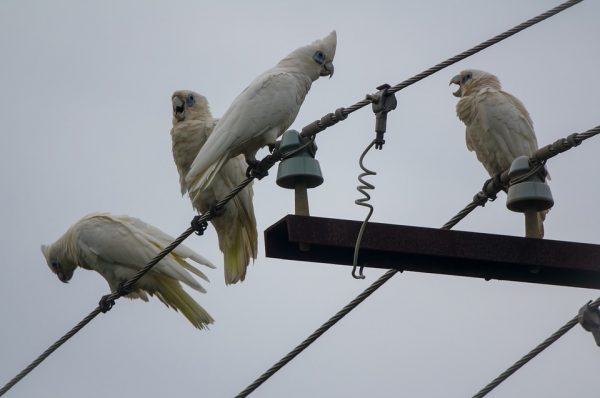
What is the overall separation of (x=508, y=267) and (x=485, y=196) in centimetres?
151

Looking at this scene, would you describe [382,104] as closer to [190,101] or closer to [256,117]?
[256,117]

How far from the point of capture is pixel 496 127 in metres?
8.46

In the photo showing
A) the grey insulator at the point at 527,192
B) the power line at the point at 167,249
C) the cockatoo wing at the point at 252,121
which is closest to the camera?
the grey insulator at the point at 527,192

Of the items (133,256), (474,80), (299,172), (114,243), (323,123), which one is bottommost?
(299,172)

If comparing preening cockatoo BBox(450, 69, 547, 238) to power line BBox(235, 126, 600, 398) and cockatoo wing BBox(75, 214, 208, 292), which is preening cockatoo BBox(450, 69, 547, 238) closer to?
cockatoo wing BBox(75, 214, 208, 292)

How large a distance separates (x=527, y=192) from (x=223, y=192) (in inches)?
160

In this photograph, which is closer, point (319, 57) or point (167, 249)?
point (167, 249)

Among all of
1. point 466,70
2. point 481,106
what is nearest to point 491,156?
point 481,106

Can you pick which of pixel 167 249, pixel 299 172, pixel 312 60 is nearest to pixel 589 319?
pixel 299 172

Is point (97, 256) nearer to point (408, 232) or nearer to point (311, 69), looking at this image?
point (311, 69)

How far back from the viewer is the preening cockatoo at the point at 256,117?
695 cm

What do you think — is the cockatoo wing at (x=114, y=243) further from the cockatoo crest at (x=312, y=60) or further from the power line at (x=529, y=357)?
the power line at (x=529, y=357)

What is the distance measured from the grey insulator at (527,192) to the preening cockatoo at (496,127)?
12.8ft

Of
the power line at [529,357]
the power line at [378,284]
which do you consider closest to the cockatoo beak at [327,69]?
the power line at [378,284]
